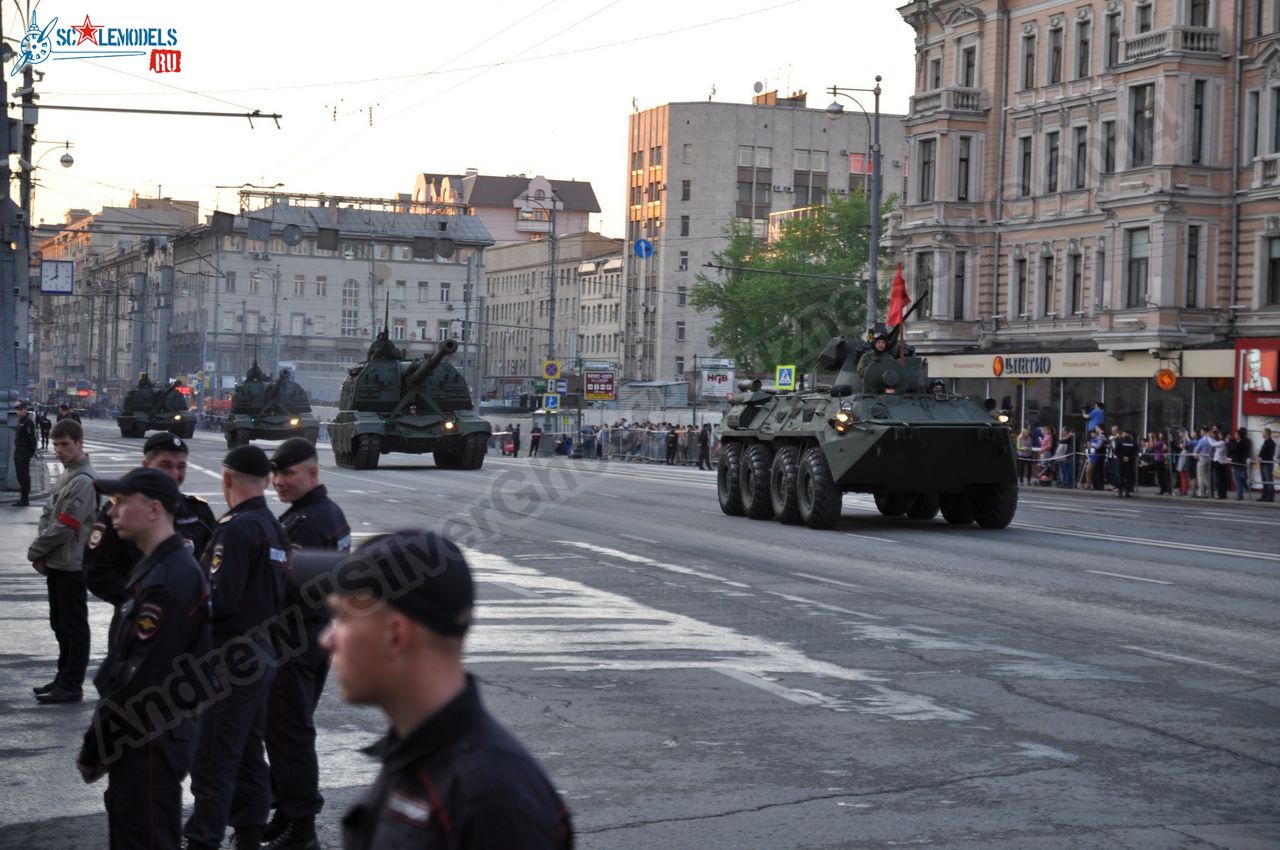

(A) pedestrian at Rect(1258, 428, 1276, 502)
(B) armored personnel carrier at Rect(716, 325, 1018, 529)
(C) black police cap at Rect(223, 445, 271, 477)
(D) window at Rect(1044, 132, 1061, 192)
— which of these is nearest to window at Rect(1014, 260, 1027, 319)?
(D) window at Rect(1044, 132, 1061, 192)

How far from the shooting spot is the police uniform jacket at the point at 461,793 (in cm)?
278

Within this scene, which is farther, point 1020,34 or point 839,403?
point 1020,34

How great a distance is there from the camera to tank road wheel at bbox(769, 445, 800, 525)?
25.5 metres

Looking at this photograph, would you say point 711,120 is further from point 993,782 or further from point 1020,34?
point 993,782

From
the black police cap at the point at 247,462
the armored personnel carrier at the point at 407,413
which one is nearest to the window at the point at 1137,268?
the armored personnel carrier at the point at 407,413

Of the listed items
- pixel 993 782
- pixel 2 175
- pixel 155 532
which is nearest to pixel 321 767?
pixel 155 532

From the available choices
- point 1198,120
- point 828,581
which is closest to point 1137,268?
point 1198,120

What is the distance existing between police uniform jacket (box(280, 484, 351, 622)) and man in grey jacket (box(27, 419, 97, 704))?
113 inches

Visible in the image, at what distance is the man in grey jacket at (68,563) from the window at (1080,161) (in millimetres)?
42579

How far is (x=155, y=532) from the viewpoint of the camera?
6.24 m

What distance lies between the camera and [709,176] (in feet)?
377

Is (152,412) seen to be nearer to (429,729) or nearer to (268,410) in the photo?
(268,410)

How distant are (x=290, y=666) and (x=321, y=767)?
1.24 metres

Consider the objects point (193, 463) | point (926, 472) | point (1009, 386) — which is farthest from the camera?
point (1009, 386)
